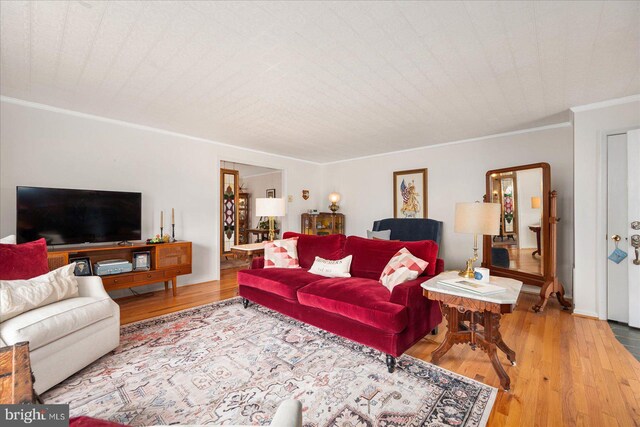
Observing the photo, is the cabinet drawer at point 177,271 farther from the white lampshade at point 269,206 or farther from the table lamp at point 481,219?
the table lamp at point 481,219

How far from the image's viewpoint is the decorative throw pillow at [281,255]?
3.39 m

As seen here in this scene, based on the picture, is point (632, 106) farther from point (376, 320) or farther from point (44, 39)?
point (44, 39)

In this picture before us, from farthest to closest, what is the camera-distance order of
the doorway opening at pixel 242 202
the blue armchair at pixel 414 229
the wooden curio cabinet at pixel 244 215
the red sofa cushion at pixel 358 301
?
1. the wooden curio cabinet at pixel 244 215
2. the doorway opening at pixel 242 202
3. the blue armchair at pixel 414 229
4. the red sofa cushion at pixel 358 301

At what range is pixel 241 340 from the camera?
8.19 feet

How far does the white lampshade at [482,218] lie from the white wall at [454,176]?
8.18ft

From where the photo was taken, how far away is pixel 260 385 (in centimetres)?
A: 186

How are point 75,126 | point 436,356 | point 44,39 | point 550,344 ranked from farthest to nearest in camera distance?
point 75,126, point 550,344, point 436,356, point 44,39

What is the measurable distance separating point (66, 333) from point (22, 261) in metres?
0.79

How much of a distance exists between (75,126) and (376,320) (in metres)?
4.07

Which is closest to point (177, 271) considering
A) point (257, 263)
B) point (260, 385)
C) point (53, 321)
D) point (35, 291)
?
point (257, 263)

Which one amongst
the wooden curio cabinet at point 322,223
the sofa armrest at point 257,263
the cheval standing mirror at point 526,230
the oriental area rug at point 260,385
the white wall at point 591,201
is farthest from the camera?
the wooden curio cabinet at point 322,223

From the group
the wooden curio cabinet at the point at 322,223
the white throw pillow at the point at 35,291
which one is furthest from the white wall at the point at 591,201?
the white throw pillow at the point at 35,291

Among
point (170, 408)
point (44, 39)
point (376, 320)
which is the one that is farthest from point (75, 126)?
point (376, 320)

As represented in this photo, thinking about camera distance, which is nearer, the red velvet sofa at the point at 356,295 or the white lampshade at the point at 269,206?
the red velvet sofa at the point at 356,295
